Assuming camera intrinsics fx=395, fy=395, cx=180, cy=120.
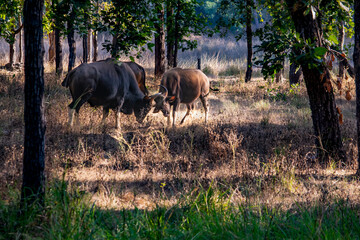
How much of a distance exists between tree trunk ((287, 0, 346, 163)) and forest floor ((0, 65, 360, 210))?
35 centimetres

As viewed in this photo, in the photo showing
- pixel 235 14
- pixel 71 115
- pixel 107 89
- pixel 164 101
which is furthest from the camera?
pixel 235 14

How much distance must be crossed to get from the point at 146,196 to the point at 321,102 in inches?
152

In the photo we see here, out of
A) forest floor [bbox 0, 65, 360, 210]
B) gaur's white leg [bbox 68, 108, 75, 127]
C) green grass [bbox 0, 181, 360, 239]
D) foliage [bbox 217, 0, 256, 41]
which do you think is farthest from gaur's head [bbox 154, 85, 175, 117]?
green grass [bbox 0, 181, 360, 239]

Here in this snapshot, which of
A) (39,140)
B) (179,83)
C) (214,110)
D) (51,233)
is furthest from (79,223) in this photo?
(214,110)

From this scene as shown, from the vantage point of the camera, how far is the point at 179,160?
7.90 meters

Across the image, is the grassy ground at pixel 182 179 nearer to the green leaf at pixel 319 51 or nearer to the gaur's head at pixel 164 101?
the gaur's head at pixel 164 101

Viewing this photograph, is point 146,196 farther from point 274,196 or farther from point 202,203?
point 274,196

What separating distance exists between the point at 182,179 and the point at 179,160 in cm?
114

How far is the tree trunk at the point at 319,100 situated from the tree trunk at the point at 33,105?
4.68 meters

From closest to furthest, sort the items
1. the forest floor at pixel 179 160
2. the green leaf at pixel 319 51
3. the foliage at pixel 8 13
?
the green leaf at pixel 319 51
the forest floor at pixel 179 160
the foliage at pixel 8 13

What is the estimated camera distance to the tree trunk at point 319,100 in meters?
7.39

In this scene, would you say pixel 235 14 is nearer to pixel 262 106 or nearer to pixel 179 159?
pixel 262 106

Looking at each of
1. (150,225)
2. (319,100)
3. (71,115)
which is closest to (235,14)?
(71,115)

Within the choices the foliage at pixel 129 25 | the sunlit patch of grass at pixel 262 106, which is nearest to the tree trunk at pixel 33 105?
the foliage at pixel 129 25
